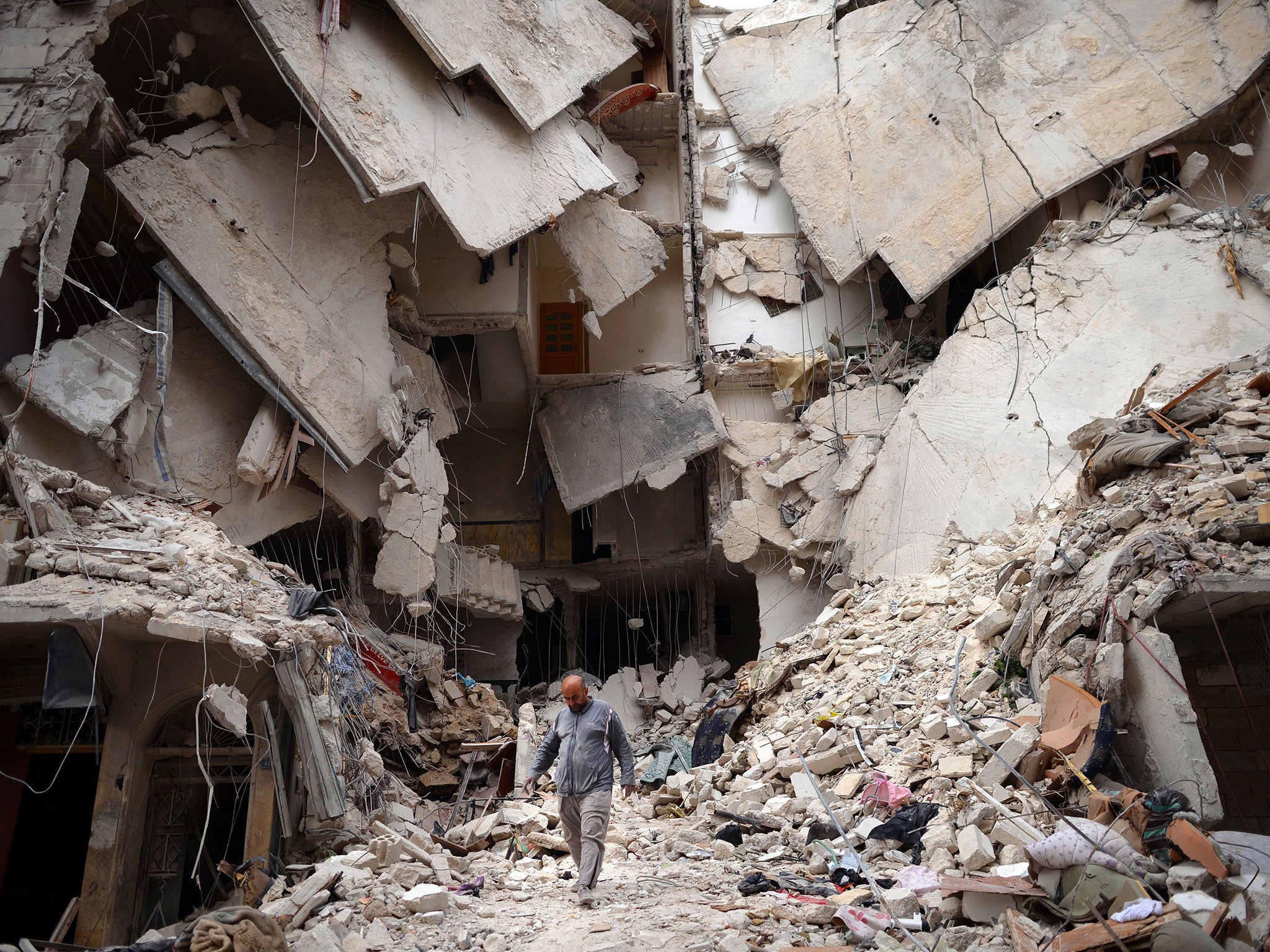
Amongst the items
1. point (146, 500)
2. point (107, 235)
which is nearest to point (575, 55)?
point (107, 235)

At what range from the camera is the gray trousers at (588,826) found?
533cm

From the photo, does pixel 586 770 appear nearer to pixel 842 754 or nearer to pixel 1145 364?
pixel 842 754

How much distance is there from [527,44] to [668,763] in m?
8.86

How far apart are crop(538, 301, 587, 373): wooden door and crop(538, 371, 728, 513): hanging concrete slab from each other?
1.06 meters

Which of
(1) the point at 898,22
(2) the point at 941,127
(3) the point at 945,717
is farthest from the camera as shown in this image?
(1) the point at 898,22

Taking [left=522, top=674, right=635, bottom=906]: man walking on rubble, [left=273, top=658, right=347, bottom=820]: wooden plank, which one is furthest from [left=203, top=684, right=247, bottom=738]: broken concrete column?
[left=522, top=674, right=635, bottom=906]: man walking on rubble

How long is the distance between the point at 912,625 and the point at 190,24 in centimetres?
1022

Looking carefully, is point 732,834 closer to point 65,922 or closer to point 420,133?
point 65,922

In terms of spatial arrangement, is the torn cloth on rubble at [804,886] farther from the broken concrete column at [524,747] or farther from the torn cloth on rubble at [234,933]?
the broken concrete column at [524,747]

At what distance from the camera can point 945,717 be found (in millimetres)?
6336

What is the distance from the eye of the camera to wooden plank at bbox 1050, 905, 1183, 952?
360cm

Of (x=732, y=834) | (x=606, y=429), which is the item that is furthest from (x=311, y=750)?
(x=606, y=429)

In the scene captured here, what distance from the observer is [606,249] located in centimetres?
1241

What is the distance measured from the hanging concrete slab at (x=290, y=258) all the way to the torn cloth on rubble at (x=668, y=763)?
4.88 metres
